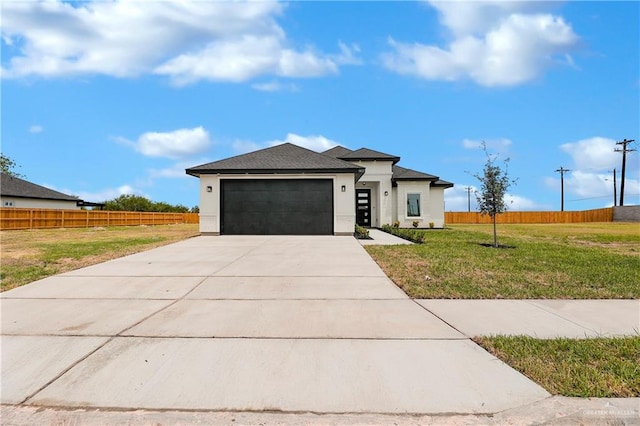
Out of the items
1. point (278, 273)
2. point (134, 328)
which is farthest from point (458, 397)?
point (278, 273)

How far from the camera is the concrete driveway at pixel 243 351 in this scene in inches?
112

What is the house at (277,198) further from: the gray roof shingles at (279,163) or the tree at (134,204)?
the tree at (134,204)

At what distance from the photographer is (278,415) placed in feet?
8.59

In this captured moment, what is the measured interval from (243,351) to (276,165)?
13.8 metres

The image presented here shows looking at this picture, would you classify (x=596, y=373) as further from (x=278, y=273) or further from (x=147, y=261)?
(x=147, y=261)

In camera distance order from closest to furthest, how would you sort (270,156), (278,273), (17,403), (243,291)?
(17,403), (243,291), (278,273), (270,156)

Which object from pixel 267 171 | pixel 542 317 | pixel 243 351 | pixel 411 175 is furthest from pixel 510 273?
pixel 411 175

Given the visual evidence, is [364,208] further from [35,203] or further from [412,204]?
[35,203]

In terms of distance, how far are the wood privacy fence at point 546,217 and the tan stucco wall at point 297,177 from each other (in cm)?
3208

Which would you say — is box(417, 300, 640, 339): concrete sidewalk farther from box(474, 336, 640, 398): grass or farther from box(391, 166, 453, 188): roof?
box(391, 166, 453, 188): roof

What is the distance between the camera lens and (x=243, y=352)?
12.1ft

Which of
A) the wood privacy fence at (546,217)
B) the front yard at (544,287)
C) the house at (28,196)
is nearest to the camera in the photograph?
the front yard at (544,287)

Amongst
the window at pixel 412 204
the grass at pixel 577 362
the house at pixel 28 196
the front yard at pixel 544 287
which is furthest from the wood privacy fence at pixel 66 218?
the grass at pixel 577 362

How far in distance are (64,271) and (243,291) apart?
4.54m
